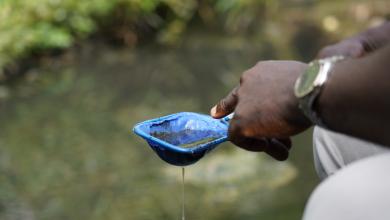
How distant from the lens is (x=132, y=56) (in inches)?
196

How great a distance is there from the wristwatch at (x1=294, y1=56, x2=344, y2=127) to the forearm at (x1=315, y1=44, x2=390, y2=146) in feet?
0.04

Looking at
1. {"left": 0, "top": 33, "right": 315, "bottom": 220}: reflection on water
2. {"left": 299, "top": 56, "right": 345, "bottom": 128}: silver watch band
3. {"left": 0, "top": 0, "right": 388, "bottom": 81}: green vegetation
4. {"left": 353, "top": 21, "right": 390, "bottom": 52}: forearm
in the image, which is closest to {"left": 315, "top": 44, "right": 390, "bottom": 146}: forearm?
{"left": 299, "top": 56, "right": 345, "bottom": 128}: silver watch band

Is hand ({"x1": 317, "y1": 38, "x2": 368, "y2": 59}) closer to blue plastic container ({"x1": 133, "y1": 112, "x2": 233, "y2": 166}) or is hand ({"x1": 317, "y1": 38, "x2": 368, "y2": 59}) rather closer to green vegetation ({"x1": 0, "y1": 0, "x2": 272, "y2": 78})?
blue plastic container ({"x1": 133, "y1": 112, "x2": 233, "y2": 166})

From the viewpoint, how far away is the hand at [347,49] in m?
1.26

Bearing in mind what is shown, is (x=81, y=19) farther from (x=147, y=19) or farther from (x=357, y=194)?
(x=357, y=194)

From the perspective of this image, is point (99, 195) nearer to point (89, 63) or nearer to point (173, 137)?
point (173, 137)

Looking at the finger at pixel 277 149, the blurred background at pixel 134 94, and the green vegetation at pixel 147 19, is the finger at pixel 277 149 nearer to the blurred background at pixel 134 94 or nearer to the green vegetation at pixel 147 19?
the blurred background at pixel 134 94

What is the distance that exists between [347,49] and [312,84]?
0.50 feet

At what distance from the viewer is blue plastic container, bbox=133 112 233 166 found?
157 centimetres

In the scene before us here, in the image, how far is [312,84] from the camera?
1188 millimetres

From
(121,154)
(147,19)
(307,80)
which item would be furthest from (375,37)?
(147,19)

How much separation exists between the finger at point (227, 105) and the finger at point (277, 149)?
11 cm

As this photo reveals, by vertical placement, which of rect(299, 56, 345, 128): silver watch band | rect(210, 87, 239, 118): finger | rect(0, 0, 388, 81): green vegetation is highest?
rect(299, 56, 345, 128): silver watch band

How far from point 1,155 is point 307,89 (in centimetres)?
264
